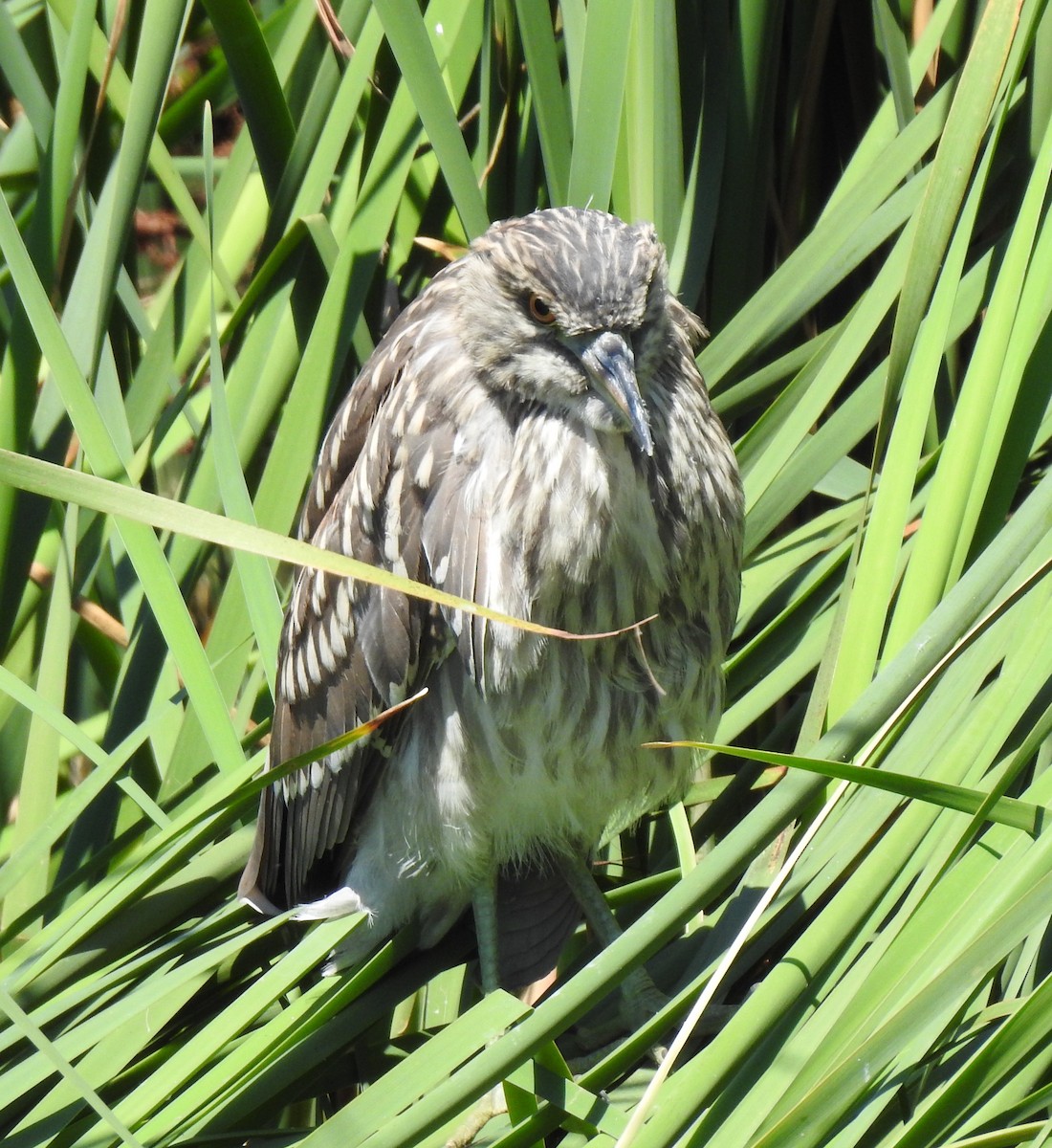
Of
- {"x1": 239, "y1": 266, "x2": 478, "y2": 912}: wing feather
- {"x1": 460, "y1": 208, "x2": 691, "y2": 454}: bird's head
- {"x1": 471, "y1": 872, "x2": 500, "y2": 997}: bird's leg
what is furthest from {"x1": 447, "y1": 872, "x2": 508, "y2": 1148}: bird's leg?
{"x1": 460, "y1": 208, "x2": 691, "y2": 454}: bird's head

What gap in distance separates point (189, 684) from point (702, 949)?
35.9 inches

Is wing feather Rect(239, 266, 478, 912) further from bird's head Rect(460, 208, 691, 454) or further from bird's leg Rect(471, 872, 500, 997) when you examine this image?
bird's leg Rect(471, 872, 500, 997)

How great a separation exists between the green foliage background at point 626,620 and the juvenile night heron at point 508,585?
0.13 metres

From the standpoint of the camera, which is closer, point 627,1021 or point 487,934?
point 627,1021

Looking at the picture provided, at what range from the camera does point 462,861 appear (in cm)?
Result: 246

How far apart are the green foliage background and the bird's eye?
45 centimetres

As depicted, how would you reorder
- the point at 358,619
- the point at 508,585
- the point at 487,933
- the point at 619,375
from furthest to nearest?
the point at 487,933 < the point at 358,619 < the point at 508,585 < the point at 619,375

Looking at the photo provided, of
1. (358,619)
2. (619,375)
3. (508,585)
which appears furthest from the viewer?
(358,619)

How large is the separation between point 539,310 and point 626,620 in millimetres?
554

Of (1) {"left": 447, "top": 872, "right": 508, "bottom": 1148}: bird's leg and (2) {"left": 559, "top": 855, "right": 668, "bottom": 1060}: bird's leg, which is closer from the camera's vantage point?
(2) {"left": 559, "top": 855, "right": 668, "bottom": 1060}: bird's leg

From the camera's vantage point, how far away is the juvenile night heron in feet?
6.98

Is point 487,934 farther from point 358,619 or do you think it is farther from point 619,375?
point 619,375

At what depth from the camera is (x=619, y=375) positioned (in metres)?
2.00

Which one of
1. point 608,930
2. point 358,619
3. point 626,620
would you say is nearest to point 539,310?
point 626,620
